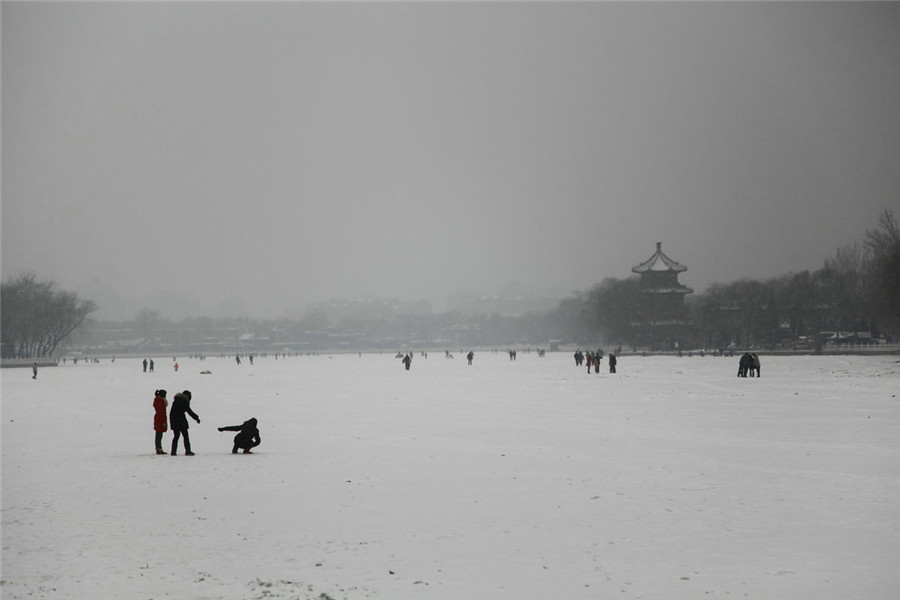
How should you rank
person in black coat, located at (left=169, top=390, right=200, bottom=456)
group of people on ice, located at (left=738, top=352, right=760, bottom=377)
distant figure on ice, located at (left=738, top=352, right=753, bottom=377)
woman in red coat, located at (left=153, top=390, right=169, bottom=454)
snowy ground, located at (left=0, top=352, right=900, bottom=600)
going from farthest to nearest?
distant figure on ice, located at (left=738, top=352, right=753, bottom=377) → group of people on ice, located at (left=738, top=352, right=760, bottom=377) → woman in red coat, located at (left=153, top=390, right=169, bottom=454) → person in black coat, located at (left=169, top=390, right=200, bottom=456) → snowy ground, located at (left=0, top=352, right=900, bottom=600)

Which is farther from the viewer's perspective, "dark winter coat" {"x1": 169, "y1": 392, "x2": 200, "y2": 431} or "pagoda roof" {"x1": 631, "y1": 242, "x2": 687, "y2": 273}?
"pagoda roof" {"x1": 631, "y1": 242, "x2": 687, "y2": 273}

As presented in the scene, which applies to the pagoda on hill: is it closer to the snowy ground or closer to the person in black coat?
the snowy ground

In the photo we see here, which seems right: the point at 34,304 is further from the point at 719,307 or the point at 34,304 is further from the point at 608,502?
the point at 608,502

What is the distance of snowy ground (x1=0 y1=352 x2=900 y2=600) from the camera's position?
8.23 m


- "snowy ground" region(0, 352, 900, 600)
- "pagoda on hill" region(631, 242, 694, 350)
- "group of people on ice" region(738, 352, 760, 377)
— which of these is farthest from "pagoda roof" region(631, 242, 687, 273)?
"snowy ground" region(0, 352, 900, 600)

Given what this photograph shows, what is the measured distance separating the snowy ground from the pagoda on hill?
255 ft

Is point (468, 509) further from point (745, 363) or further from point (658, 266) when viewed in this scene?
point (658, 266)

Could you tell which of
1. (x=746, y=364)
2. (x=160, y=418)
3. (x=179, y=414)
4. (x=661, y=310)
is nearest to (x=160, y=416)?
(x=160, y=418)

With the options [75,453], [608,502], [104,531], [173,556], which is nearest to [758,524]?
[608,502]

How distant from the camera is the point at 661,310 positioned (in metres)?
102

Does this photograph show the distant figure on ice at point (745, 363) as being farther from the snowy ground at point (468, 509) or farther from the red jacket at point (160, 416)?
the red jacket at point (160, 416)

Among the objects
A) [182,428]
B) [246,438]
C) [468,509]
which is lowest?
[468,509]

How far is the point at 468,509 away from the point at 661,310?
93.2 meters

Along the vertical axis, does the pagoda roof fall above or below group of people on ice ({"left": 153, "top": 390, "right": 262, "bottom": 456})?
above
